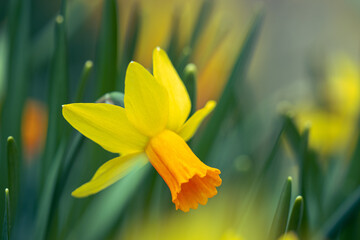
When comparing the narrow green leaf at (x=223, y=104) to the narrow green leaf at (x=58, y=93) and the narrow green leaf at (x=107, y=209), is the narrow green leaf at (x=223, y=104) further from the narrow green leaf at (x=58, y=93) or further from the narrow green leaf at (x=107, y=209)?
the narrow green leaf at (x=58, y=93)

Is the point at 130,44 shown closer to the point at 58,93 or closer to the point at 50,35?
the point at 58,93

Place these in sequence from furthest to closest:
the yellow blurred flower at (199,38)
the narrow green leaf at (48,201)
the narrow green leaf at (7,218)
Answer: the yellow blurred flower at (199,38) → the narrow green leaf at (48,201) → the narrow green leaf at (7,218)

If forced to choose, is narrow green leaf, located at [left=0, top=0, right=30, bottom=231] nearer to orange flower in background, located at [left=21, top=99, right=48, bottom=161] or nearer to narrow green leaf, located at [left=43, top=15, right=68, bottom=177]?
narrow green leaf, located at [left=43, top=15, right=68, bottom=177]

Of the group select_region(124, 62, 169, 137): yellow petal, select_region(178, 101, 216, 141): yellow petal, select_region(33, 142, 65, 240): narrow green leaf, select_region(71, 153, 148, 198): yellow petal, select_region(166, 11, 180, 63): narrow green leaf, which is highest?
select_region(166, 11, 180, 63): narrow green leaf

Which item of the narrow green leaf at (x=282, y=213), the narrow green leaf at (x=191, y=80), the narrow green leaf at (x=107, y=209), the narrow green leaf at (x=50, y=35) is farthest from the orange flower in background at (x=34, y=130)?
the narrow green leaf at (x=282, y=213)

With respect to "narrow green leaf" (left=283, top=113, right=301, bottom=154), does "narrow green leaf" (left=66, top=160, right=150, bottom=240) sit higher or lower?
lower

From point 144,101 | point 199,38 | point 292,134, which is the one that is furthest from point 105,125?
point 199,38

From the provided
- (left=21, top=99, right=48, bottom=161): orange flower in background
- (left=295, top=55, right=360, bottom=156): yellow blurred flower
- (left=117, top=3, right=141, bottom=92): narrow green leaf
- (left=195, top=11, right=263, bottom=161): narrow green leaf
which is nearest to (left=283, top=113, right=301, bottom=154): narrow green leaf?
(left=195, top=11, right=263, bottom=161): narrow green leaf
